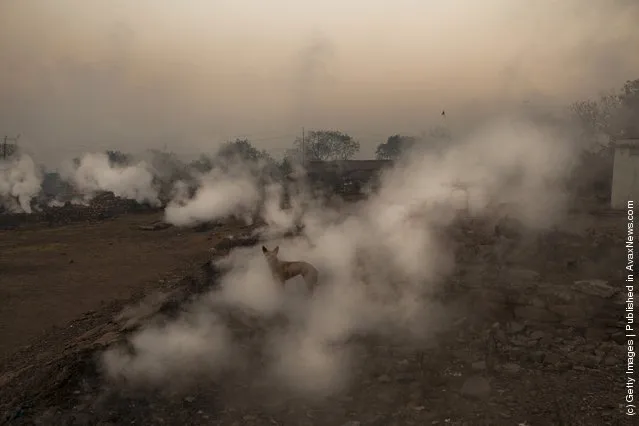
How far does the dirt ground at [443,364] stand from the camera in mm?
4719

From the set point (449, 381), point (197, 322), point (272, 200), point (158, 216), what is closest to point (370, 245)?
point (197, 322)

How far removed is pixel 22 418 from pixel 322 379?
3196mm

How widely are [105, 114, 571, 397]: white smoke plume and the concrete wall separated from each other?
5.86ft

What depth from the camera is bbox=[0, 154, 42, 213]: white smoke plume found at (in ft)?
99.8

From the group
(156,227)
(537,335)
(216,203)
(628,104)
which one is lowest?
(156,227)

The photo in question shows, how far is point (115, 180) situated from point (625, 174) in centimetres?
3126

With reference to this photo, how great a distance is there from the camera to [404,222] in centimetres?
1209

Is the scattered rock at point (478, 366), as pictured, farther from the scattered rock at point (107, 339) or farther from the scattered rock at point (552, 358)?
the scattered rock at point (107, 339)

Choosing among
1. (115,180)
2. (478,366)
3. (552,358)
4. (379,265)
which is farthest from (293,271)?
(115,180)

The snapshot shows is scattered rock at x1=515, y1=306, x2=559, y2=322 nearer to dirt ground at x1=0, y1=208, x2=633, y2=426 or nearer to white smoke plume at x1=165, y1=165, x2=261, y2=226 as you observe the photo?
dirt ground at x1=0, y1=208, x2=633, y2=426

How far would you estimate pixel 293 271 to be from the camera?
303 inches

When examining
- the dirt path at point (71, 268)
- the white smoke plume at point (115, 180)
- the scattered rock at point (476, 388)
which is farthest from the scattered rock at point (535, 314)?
the white smoke plume at point (115, 180)

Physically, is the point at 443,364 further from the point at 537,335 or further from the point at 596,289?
the point at 596,289

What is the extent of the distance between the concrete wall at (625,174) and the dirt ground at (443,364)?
8929 millimetres
